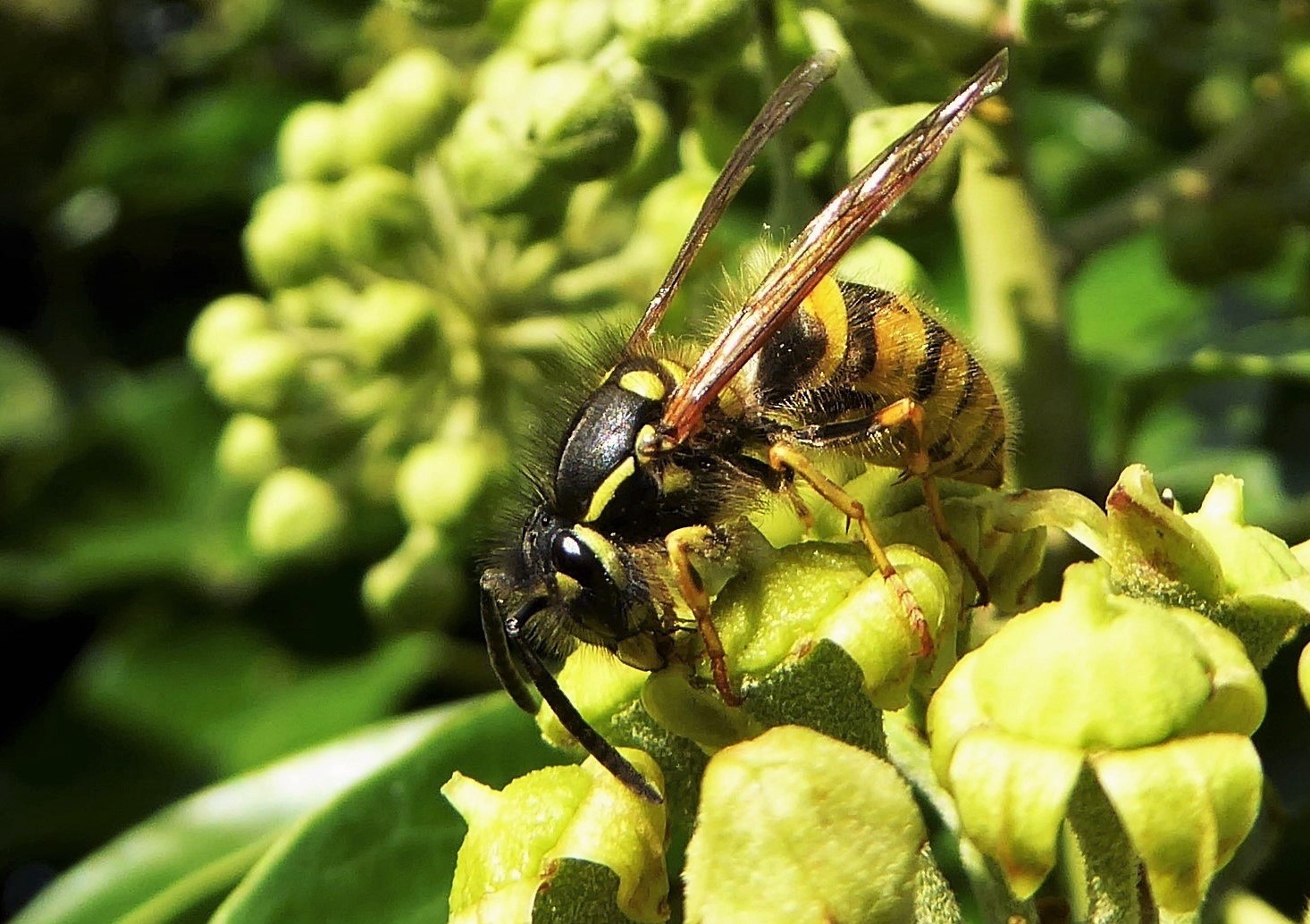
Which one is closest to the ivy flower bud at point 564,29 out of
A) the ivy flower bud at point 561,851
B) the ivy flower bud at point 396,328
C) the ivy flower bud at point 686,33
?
the ivy flower bud at point 686,33

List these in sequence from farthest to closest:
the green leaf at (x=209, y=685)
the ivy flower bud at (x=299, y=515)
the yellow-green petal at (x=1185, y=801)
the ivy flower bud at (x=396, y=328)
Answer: the green leaf at (x=209, y=685) < the ivy flower bud at (x=299, y=515) < the ivy flower bud at (x=396, y=328) < the yellow-green petal at (x=1185, y=801)

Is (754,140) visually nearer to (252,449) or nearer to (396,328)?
(396,328)

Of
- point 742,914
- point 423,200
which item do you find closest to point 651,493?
point 742,914

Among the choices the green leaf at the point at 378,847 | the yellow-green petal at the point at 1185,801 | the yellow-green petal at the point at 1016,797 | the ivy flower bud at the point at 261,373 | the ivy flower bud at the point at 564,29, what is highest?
the ivy flower bud at the point at 564,29

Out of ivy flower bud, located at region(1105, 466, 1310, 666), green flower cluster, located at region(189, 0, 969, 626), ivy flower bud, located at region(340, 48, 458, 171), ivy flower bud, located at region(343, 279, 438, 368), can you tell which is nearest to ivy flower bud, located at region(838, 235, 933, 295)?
green flower cluster, located at region(189, 0, 969, 626)

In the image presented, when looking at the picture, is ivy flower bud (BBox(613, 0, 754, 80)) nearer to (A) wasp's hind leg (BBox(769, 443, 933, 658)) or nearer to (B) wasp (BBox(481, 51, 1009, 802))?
(B) wasp (BBox(481, 51, 1009, 802))

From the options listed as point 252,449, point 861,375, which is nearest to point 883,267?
point 861,375

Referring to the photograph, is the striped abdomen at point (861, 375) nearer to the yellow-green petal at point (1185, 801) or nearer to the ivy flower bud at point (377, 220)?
the yellow-green petal at point (1185, 801)
